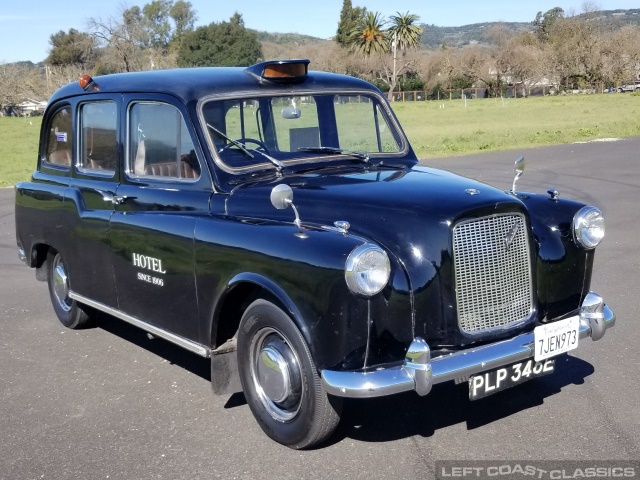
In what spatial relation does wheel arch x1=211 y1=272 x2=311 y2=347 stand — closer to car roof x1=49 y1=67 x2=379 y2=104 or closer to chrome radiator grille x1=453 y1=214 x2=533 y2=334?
chrome radiator grille x1=453 y1=214 x2=533 y2=334

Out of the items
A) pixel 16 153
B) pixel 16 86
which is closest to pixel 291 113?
pixel 16 153

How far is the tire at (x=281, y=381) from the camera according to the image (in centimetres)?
372

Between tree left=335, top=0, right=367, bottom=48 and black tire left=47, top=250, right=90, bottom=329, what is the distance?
102 meters

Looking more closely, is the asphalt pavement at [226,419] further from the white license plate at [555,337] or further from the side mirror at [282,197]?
the side mirror at [282,197]

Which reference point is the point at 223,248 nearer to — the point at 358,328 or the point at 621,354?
the point at 358,328

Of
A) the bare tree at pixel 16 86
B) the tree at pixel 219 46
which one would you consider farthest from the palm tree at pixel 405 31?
the bare tree at pixel 16 86

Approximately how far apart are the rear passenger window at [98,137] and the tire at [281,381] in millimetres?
1899

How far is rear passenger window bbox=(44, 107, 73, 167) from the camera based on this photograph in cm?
589

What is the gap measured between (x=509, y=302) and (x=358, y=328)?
95 centimetres

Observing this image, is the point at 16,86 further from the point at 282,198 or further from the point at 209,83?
the point at 282,198

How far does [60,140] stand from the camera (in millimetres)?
6027

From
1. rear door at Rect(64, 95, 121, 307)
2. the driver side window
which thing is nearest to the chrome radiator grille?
the driver side window

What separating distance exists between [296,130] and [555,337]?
Answer: 2146 millimetres

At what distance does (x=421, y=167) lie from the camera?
205 inches
